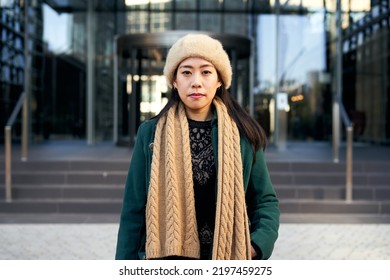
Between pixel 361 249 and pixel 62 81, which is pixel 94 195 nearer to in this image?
pixel 361 249

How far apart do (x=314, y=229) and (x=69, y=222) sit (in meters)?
2.74

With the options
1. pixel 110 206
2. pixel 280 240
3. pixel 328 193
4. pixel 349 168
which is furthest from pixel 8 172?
pixel 349 168

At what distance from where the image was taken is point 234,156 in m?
1.80

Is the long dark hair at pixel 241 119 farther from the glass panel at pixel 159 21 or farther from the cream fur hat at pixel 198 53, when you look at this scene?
the glass panel at pixel 159 21

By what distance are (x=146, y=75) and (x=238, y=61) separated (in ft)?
7.59

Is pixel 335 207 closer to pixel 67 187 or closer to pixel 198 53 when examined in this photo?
pixel 67 187

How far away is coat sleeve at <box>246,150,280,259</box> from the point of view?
6.02ft

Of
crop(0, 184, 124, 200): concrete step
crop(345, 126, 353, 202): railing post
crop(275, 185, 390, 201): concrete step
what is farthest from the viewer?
crop(275, 185, 390, 201): concrete step

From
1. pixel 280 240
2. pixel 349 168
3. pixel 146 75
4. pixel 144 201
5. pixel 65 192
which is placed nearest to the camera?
pixel 144 201

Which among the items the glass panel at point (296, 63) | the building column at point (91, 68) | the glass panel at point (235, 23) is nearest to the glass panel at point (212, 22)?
the glass panel at point (235, 23)

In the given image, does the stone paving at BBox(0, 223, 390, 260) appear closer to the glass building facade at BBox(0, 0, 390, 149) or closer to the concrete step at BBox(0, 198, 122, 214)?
the concrete step at BBox(0, 198, 122, 214)

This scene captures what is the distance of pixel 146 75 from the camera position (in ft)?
35.5

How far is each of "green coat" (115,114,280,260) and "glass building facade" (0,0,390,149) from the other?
10.2 metres

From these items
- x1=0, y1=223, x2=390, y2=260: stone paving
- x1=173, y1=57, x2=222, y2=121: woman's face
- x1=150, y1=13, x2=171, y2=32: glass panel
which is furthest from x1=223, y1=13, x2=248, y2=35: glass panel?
x1=173, y1=57, x2=222, y2=121: woman's face
